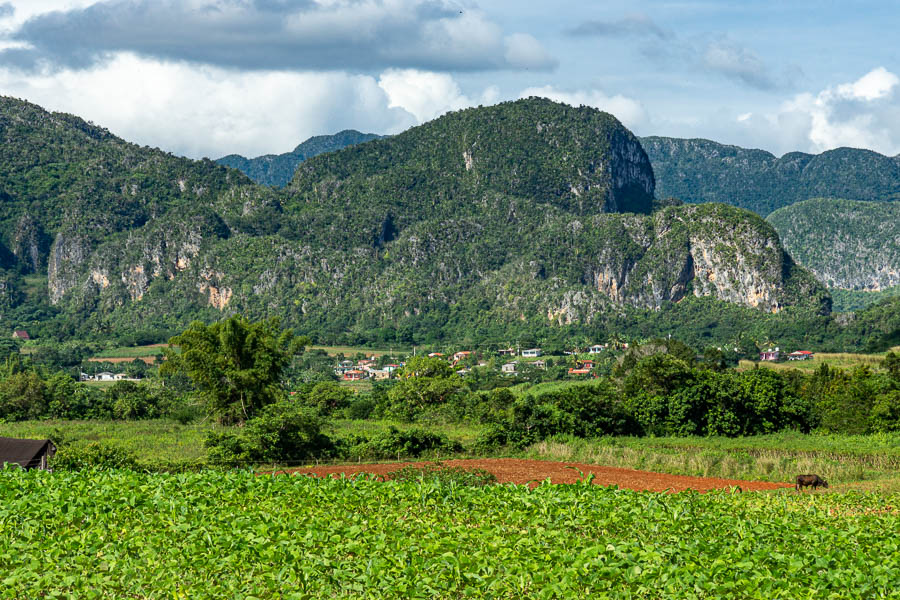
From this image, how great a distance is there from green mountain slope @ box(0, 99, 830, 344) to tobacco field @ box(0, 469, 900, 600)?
328 feet

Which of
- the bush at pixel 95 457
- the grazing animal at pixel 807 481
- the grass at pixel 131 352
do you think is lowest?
the grass at pixel 131 352

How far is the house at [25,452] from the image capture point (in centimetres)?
1972

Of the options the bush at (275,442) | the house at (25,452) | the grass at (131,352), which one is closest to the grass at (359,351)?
the grass at (131,352)

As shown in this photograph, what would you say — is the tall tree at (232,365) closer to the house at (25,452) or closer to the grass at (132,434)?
the grass at (132,434)

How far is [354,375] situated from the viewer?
287ft

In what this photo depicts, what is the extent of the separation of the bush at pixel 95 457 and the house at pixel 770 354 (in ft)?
246

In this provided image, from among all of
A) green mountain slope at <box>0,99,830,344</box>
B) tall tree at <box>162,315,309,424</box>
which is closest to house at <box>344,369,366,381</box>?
green mountain slope at <box>0,99,830,344</box>

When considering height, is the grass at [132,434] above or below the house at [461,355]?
above

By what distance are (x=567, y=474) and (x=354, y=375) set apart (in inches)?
2545

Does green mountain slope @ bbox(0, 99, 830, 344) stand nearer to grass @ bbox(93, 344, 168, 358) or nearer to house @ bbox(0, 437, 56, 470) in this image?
grass @ bbox(93, 344, 168, 358)

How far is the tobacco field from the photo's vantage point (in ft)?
30.4

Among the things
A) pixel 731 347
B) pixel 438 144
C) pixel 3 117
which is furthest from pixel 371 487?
pixel 3 117

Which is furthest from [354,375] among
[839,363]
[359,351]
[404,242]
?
[404,242]

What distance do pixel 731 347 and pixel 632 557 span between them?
89396mm
